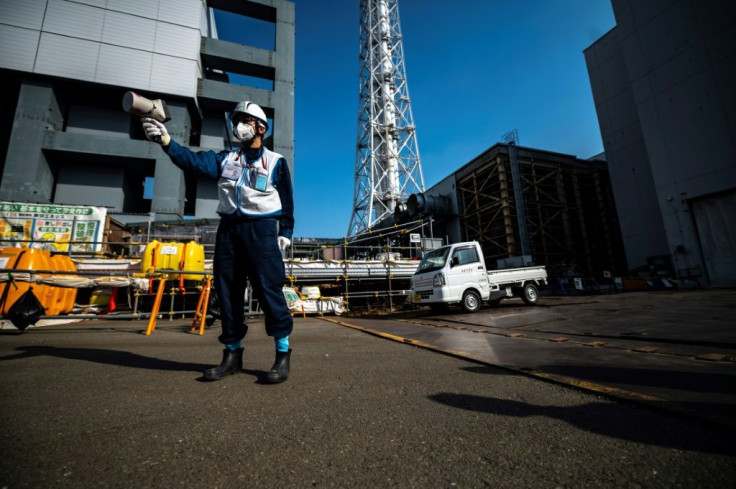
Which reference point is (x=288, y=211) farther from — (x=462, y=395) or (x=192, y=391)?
(x=462, y=395)

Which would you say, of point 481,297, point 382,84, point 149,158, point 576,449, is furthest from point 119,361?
point 382,84

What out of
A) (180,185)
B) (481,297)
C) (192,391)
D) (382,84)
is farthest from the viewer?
(382,84)

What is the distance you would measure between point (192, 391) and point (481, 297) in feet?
27.4

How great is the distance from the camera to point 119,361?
8.47 ft

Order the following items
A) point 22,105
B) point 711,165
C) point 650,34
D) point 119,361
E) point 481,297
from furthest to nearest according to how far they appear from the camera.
Answer: point 22,105
point 650,34
point 711,165
point 481,297
point 119,361

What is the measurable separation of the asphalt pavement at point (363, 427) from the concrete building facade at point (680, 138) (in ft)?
49.3

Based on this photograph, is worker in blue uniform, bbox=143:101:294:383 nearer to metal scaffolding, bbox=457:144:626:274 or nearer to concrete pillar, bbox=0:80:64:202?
metal scaffolding, bbox=457:144:626:274

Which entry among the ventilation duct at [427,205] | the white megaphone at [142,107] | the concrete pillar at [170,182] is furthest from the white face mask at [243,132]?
the concrete pillar at [170,182]

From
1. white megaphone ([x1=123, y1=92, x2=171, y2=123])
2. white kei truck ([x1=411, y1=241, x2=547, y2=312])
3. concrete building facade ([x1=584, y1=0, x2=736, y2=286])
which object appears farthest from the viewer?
concrete building facade ([x1=584, y1=0, x2=736, y2=286])

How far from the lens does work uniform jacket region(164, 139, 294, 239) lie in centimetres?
236

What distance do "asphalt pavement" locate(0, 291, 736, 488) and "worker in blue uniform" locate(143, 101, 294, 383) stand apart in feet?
1.13

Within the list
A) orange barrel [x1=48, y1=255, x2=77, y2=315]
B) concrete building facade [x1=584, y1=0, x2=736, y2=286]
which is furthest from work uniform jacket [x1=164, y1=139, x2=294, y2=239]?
concrete building facade [x1=584, y1=0, x2=736, y2=286]

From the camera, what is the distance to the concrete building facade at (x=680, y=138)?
11844 mm

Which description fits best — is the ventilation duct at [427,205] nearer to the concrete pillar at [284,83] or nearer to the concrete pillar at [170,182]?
the concrete pillar at [284,83]
